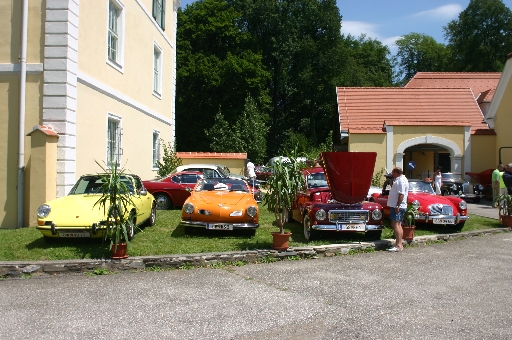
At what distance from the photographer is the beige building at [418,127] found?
2245 centimetres

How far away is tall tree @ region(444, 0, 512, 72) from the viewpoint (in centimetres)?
5125

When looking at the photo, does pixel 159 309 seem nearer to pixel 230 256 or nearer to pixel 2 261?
pixel 230 256

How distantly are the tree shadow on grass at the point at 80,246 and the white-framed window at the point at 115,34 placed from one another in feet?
22.6

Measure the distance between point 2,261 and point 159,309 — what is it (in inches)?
151

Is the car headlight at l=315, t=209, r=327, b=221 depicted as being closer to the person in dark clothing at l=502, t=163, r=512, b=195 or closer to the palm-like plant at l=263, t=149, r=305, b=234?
the palm-like plant at l=263, t=149, r=305, b=234

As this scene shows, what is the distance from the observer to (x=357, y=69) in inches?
1874

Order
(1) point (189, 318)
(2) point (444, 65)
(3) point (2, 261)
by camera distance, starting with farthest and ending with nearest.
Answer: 1. (2) point (444, 65)
2. (3) point (2, 261)
3. (1) point (189, 318)

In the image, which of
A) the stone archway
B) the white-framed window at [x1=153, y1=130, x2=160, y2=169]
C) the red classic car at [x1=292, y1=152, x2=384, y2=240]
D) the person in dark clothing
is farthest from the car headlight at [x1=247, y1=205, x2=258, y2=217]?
the stone archway

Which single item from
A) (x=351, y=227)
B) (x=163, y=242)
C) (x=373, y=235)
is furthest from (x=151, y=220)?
(x=373, y=235)

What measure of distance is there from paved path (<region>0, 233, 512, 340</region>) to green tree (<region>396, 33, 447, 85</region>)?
58.6 m

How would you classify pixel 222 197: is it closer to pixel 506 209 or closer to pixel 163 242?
pixel 163 242

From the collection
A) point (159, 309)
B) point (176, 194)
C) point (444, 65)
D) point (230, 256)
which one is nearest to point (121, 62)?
point (176, 194)

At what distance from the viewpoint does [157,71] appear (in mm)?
20938

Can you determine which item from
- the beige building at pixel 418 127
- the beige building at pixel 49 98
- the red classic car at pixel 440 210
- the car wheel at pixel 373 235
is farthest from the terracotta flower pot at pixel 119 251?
the beige building at pixel 418 127
